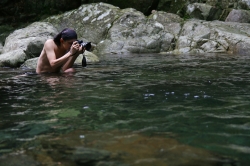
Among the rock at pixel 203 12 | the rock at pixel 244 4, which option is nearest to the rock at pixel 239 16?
the rock at pixel 203 12

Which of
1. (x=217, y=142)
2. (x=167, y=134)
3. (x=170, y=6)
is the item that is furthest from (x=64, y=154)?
(x=170, y=6)

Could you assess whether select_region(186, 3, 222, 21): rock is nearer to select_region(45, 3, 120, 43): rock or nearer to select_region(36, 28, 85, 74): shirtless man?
select_region(45, 3, 120, 43): rock

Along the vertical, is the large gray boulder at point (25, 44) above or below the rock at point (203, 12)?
below

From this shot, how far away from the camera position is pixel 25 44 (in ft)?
37.9

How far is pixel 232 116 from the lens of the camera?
10.3ft

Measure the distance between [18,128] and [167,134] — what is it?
4.33 feet

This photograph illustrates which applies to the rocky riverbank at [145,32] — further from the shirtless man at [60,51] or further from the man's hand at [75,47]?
the man's hand at [75,47]

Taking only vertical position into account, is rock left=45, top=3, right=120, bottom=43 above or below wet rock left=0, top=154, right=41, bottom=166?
above

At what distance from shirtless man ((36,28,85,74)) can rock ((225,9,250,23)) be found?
1096cm

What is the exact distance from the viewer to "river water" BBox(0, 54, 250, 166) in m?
2.20

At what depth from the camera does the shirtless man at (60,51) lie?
20.8ft

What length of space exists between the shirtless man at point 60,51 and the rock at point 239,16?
431 inches

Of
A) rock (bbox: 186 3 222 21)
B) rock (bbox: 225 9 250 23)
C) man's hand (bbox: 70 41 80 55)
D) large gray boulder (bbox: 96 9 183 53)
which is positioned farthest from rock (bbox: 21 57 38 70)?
rock (bbox: 225 9 250 23)

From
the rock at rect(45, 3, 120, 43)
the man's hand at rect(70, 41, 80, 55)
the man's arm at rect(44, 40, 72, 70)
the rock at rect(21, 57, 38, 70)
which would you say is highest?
the rock at rect(45, 3, 120, 43)
